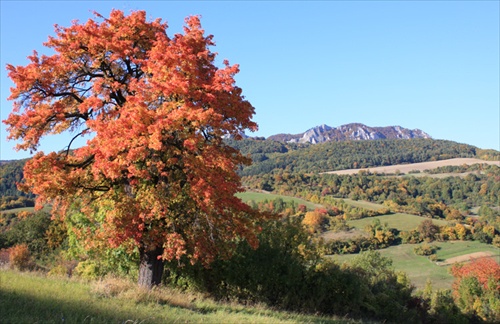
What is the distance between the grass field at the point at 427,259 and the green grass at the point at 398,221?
9530 mm

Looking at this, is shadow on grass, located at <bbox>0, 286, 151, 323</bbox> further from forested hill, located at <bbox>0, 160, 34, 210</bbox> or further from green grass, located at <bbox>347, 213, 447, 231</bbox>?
green grass, located at <bbox>347, 213, 447, 231</bbox>

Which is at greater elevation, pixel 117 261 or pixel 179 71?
pixel 179 71

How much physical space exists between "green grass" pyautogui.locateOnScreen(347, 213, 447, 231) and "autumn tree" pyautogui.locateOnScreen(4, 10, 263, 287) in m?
111

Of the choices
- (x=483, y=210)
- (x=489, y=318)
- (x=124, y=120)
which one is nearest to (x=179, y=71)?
(x=124, y=120)

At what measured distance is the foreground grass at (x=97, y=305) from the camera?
30.5 ft

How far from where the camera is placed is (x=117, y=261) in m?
22.9

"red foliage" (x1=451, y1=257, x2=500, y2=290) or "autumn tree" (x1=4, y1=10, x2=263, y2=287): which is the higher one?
"autumn tree" (x1=4, y1=10, x2=263, y2=287)

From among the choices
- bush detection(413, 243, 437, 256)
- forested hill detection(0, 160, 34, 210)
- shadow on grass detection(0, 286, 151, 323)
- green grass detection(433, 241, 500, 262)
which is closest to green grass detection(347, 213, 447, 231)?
green grass detection(433, 241, 500, 262)

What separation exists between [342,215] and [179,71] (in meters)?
124

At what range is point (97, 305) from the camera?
11000 millimetres

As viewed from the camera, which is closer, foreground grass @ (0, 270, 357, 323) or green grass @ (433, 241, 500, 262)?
foreground grass @ (0, 270, 357, 323)

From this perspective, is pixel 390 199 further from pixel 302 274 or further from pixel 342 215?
pixel 302 274

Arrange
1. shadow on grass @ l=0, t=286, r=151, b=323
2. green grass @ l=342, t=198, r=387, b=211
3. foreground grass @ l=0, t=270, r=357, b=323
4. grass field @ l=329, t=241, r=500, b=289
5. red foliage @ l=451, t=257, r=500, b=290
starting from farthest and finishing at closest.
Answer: green grass @ l=342, t=198, r=387, b=211 → grass field @ l=329, t=241, r=500, b=289 → red foliage @ l=451, t=257, r=500, b=290 → foreground grass @ l=0, t=270, r=357, b=323 → shadow on grass @ l=0, t=286, r=151, b=323

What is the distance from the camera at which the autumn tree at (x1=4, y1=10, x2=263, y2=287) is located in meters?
13.6
